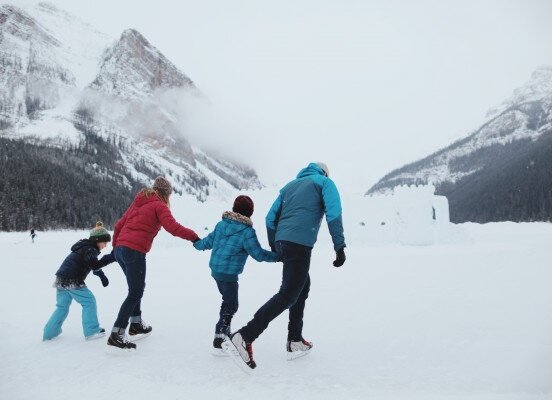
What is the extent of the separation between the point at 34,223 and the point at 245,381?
265ft

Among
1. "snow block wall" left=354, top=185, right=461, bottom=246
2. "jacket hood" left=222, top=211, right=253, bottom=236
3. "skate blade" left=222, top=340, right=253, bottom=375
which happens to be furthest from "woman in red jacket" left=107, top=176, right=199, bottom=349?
"snow block wall" left=354, top=185, right=461, bottom=246

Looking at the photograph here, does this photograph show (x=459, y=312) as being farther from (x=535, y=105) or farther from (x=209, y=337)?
(x=535, y=105)

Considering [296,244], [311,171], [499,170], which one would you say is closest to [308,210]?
[296,244]

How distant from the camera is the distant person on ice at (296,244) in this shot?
3756 millimetres

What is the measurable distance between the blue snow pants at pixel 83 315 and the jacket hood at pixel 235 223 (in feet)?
6.24

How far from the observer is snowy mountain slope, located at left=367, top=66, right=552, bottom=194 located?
154m

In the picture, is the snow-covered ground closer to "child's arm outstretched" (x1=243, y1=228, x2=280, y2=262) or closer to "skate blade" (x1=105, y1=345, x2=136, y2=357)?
"skate blade" (x1=105, y1=345, x2=136, y2=357)

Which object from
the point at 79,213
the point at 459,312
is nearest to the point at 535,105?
the point at 79,213

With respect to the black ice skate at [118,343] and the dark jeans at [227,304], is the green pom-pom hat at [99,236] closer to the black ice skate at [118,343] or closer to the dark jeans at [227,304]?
the black ice skate at [118,343]

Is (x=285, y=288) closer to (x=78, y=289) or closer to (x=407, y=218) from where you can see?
(x=78, y=289)

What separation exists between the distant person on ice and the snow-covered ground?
265 mm

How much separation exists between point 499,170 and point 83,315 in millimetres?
123006

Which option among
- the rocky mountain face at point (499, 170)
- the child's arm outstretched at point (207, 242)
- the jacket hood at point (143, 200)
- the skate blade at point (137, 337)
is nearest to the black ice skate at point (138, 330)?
the skate blade at point (137, 337)

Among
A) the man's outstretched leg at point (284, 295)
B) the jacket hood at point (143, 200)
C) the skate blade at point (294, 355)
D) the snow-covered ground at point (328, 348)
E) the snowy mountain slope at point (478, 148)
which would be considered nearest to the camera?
the snow-covered ground at point (328, 348)
